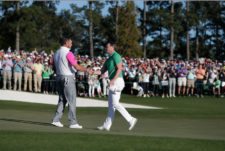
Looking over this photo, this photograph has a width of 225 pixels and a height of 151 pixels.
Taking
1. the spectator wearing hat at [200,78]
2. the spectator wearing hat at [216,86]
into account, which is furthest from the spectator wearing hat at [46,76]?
the spectator wearing hat at [216,86]

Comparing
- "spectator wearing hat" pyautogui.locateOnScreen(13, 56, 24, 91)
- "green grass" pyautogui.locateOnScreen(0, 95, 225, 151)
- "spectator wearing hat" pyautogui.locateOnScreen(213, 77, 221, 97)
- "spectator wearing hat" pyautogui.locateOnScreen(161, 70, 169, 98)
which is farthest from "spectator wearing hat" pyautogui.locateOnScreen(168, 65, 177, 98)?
"green grass" pyautogui.locateOnScreen(0, 95, 225, 151)

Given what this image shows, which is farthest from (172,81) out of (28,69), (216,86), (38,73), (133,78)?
(28,69)

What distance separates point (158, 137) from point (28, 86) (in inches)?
918

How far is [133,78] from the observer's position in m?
37.1

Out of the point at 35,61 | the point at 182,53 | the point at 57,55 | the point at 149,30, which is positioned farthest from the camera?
the point at 182,53

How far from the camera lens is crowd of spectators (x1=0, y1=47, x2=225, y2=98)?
3388 centimetres

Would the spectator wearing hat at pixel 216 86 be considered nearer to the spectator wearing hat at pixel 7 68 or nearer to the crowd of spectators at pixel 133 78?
the crowd of spectators at pixel 133 78

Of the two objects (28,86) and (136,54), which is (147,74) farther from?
(136,54)

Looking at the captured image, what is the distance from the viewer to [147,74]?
3666 cm

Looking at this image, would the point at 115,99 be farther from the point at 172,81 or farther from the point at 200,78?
the point at 200,78

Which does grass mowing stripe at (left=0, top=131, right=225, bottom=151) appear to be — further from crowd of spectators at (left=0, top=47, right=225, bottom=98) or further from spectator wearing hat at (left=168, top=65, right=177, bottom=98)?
spectator wearing hat at (left=168, top=65, right=177, bottom=98)

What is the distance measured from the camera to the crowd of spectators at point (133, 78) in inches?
1334

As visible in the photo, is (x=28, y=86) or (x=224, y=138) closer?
(x=224, y=138)

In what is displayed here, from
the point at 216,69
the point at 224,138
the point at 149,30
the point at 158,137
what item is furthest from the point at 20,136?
the point at 149,30
